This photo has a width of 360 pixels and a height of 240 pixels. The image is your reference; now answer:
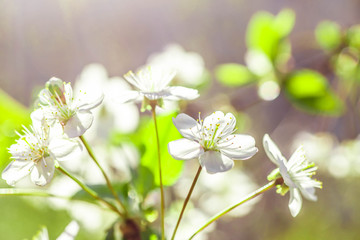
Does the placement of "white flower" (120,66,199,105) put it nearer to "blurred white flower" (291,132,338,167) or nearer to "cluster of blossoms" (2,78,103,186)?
"cluster of blossoms" (2,78,103,186)

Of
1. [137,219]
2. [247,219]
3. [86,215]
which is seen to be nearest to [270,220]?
[247,219]

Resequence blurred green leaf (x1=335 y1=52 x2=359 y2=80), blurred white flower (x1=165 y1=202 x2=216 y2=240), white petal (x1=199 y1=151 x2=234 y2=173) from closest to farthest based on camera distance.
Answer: white petal (x1=199 y1=151 x2=234 y2=173), blurred white flower (x1=165 y1=202 x2=216 y2=240), blurred green leaf (x1=335 y1=52 x2=359 y2=80)

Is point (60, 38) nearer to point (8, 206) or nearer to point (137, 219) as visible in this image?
point (8, 206)

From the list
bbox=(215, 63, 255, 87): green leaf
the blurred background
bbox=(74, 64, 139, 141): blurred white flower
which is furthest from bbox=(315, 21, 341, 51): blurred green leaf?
bbox=(74, 64, 139, 141): blurred white flower

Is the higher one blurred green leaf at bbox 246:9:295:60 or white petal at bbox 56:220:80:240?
blurred green leaf at bbox 246:9:295:60

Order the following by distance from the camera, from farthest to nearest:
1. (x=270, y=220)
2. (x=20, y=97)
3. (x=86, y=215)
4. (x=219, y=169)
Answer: (x=20, y=97) → (x=270, y=220) → (x=86, y=215) → (x=219, y=169)

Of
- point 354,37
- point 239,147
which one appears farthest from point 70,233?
point 354,37

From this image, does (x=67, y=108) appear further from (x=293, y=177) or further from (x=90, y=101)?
(x=293, y=177)
